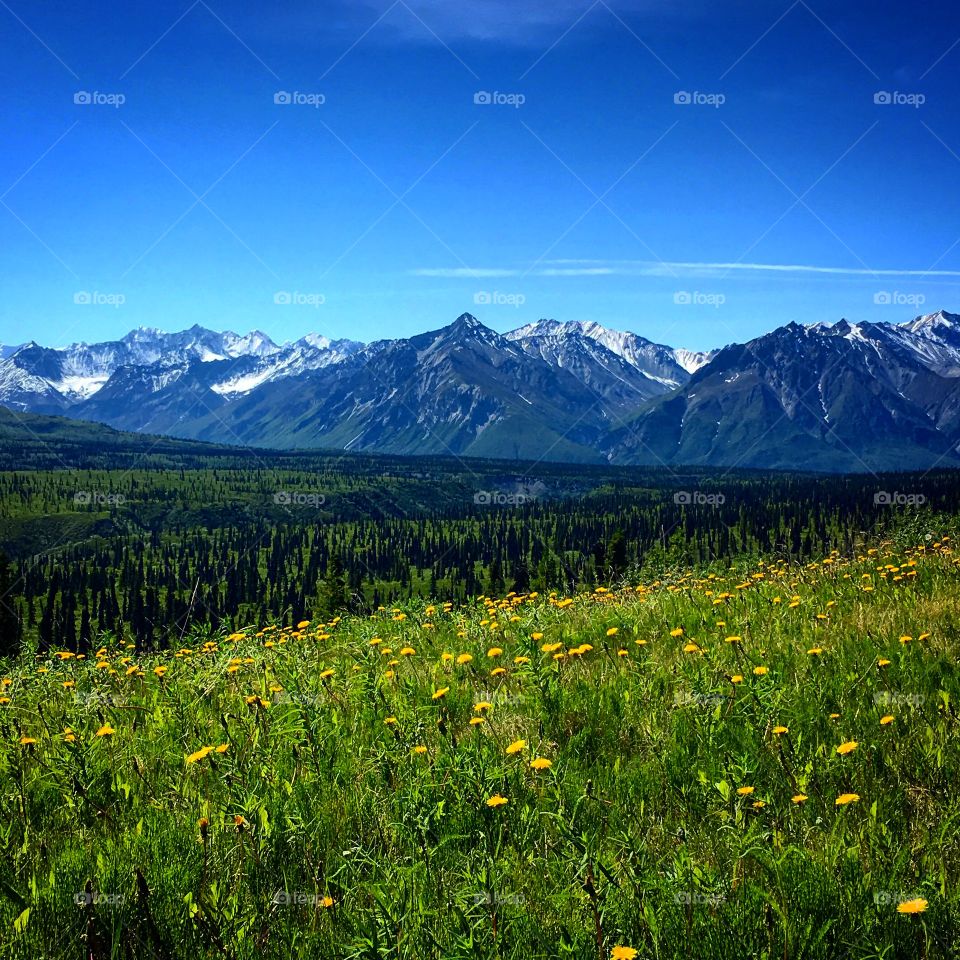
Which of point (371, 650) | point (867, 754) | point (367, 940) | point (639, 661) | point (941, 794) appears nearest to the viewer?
point (367, 940)

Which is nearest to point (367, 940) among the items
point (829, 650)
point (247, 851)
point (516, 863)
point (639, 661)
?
point (516, 863)

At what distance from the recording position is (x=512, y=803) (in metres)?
4.25

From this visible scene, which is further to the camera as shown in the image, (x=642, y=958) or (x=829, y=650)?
(x=829, y=650)

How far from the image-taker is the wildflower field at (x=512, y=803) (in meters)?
2.99

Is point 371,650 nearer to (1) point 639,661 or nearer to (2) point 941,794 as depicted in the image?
(1) point 639,661

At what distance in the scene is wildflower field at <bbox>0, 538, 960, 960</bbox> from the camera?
2.99 meters

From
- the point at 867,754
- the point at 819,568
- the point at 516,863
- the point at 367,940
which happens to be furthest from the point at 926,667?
the point at 819,568

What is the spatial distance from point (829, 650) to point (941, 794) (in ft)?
8.51

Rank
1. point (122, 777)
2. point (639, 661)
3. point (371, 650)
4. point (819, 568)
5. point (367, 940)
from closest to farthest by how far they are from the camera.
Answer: point (367, 940) → point (122, 777) → point (639, 661) → point (371, 650) → point (819, 568)

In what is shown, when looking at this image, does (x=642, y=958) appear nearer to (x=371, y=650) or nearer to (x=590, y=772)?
(x=590, y=772)

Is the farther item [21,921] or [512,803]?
[512,803]

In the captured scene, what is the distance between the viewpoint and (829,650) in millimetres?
6535

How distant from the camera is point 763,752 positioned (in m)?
4.69

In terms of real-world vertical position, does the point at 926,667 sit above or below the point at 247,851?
above
